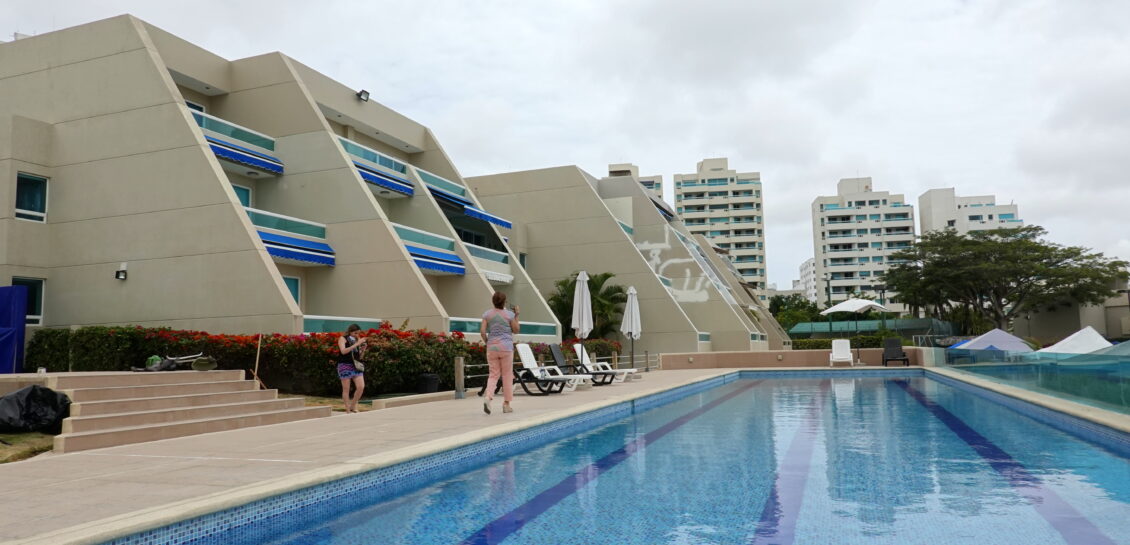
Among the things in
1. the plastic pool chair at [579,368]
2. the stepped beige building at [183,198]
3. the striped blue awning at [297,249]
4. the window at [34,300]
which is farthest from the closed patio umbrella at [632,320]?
the window at [34,300]

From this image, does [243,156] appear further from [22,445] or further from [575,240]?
[575,240]

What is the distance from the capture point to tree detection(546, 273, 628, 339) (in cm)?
2984

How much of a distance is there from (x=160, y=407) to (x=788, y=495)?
26.0 feet

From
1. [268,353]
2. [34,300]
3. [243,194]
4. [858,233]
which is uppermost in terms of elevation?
[858,233]

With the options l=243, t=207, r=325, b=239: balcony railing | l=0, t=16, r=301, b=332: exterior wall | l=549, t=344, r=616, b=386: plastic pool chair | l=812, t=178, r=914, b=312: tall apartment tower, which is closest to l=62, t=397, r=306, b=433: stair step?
l=0, t=16, r=301, b=332: exterior wall

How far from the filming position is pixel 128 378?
9.52 metres

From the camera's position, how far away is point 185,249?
15.4 meters

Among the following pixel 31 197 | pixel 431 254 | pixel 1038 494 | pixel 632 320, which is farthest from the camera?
pixel 632 320

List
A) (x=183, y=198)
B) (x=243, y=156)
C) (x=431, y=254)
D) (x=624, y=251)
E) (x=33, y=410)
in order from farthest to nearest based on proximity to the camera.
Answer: (x=624, y=251), (x=431, y=254), (x=243, y=156), (x=183, y=198), (x=33, y=410)

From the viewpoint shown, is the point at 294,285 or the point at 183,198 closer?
the point at 183,198

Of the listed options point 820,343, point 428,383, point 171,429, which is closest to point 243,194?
point 428,383

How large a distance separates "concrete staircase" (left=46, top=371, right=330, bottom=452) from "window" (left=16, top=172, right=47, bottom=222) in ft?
28.5

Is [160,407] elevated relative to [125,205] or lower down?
lower down

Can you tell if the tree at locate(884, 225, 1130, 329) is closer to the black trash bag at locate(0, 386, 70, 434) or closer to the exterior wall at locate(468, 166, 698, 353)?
the exterior wall at locate(468, 166, 698, 353)
